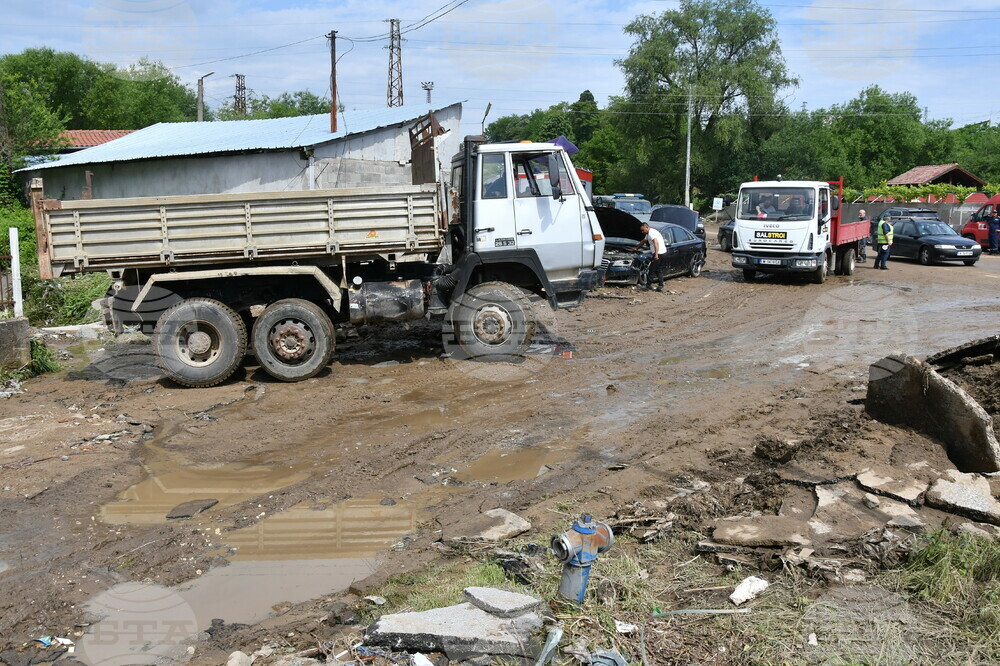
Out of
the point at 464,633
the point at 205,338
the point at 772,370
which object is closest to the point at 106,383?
the point at 205,338

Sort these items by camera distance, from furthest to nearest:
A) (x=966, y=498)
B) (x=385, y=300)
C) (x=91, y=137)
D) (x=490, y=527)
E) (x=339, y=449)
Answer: (x=91, y=137) < (x=385, y=300) < (x=339, y=449) < (x=490, y=527) < (x=966, y=498)

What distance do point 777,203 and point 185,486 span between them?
1483 centimetres

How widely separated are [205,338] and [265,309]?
764mm

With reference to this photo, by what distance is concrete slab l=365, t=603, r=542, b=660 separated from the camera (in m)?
3.52

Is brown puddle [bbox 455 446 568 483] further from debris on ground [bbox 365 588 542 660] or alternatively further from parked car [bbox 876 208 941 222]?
parked car [bbox 876 208 941 222]

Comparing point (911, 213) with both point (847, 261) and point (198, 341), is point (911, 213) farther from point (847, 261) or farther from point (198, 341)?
point (198, 341)

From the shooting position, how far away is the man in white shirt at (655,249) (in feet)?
52.4

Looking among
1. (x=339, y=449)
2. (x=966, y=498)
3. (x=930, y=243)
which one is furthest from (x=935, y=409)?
(x=930, y=243)

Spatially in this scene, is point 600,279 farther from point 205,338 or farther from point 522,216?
point 205,338

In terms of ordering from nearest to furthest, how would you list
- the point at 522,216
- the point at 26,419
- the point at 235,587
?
the point at 235,587
the point at 26,419
the point at 522,216

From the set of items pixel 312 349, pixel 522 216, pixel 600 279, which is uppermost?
pixel 522 216

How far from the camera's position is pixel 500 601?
3.83 meters

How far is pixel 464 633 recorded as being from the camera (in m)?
3.57

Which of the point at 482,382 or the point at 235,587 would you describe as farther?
the point at 482,382
